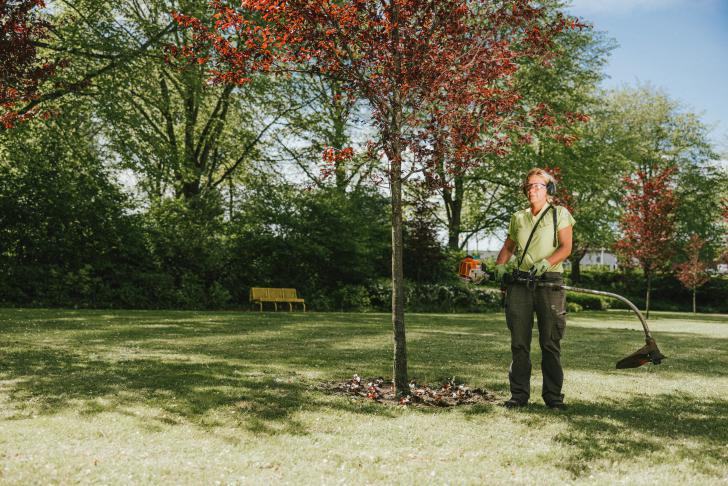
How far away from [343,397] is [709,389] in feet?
13.8

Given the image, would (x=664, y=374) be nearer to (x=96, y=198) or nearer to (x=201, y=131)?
(x=96, y=198)

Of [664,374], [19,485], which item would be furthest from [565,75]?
[19,485]

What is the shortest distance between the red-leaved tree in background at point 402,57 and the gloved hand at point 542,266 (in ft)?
4.67

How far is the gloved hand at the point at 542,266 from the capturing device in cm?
521

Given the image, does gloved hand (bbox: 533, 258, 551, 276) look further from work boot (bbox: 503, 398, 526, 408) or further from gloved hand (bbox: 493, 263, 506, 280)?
work boot (bbox: 503, 398, 526, 408)

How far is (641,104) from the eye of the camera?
43062mm

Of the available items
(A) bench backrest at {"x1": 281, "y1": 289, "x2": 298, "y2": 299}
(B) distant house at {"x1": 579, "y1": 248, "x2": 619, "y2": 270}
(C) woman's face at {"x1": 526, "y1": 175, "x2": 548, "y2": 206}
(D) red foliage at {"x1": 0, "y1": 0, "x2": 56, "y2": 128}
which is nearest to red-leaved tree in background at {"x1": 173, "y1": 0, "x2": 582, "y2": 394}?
(C) woman's face at {"x1": 526, "y1": 175, "x2": 548, "y2": 206}

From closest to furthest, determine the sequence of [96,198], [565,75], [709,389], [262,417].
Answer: [262,417], [709,389], [96,198], [565,75]

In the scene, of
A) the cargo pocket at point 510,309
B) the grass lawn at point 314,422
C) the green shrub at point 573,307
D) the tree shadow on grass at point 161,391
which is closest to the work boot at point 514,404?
the grass lawn at point 314,422

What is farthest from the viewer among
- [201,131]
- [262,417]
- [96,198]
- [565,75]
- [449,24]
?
[565,75]

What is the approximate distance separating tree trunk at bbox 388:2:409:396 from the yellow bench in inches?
Result: 518

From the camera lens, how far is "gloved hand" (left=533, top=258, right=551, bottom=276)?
17.1ft

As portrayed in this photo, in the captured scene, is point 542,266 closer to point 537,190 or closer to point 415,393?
point 537,190

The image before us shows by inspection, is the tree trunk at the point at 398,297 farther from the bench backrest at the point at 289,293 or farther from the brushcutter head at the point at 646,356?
the bench backrest at the point at 289,293
